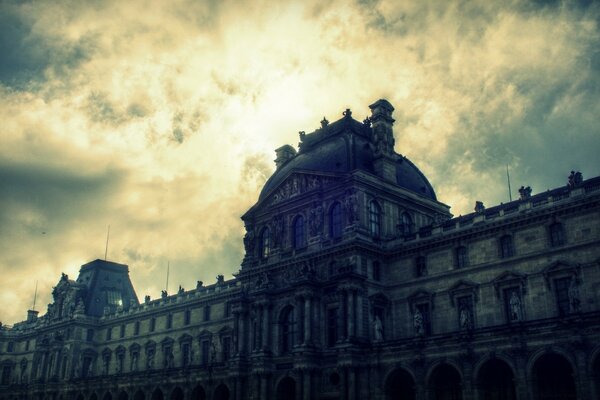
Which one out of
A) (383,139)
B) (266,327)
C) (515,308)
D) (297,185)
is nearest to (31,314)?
(266,327)

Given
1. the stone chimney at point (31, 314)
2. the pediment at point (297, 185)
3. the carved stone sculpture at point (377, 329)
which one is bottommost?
the carved stone sculpture at point (377, 329)

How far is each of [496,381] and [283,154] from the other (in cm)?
3589

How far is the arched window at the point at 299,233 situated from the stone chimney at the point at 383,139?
827 centimetres

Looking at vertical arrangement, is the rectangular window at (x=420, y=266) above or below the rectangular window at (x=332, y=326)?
above

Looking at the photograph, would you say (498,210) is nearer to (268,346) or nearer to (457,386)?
(457,386)

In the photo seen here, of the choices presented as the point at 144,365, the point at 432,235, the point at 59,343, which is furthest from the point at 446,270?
the point at 59,343

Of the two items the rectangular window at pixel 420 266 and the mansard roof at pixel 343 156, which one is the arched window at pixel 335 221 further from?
the rectangular window at pixel 420 266

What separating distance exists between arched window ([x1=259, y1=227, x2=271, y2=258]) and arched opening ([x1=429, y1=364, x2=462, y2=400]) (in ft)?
72.1

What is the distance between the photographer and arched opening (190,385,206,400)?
214 feet

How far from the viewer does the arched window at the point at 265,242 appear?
62.5m

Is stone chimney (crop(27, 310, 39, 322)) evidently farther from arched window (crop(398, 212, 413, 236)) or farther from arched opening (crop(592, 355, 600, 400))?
arched opening (crop(592, 355, 600, 400))

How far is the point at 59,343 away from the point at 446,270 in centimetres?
5910

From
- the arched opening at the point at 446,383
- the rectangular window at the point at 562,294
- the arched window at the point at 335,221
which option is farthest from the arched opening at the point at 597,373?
the arched window at the point at 335,221

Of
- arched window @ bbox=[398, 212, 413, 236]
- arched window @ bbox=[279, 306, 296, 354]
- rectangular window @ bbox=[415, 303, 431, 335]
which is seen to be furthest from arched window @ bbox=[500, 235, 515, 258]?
arched window @ bbox=[279, 306, 296, 354]
